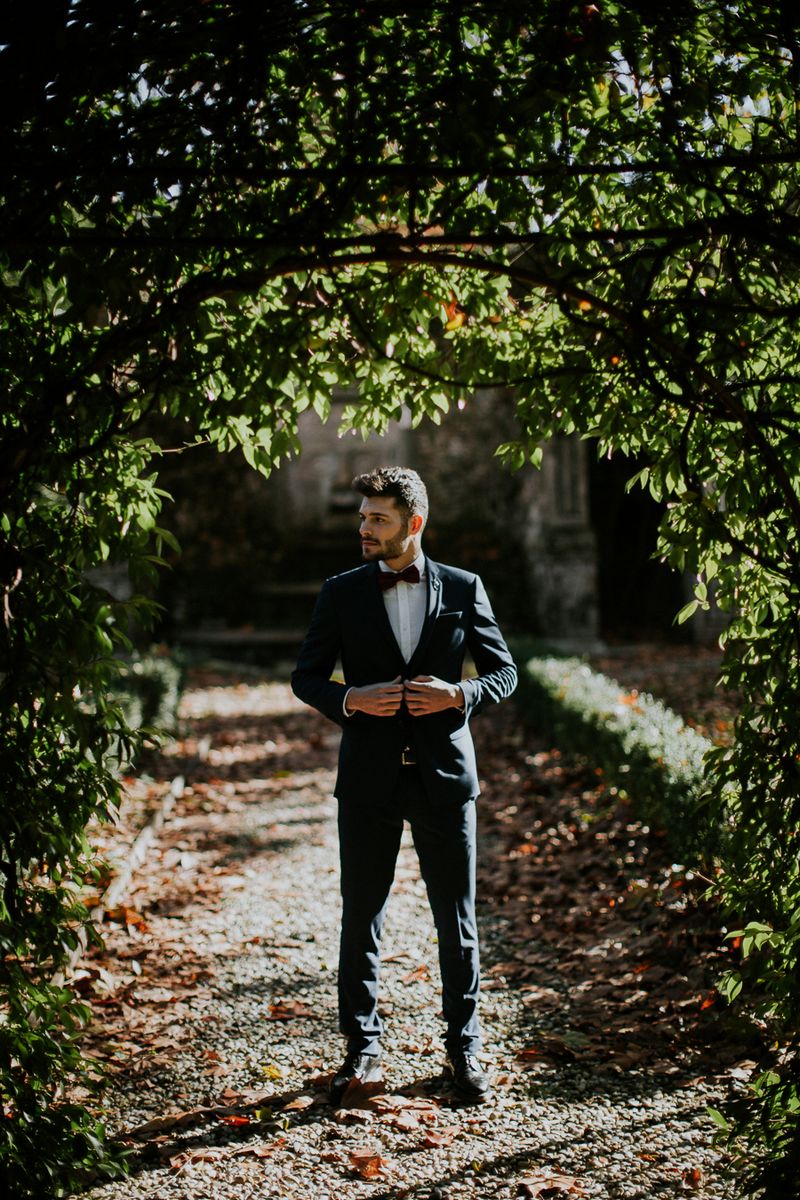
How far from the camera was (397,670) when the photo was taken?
4.04 m

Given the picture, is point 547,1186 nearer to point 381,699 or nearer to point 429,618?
point 381,699

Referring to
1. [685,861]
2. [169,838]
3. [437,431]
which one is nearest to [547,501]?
[437,431]

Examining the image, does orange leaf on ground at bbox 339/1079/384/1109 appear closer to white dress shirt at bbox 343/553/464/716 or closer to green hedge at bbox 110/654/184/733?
white dress shirt at bbox 343/553/464/716

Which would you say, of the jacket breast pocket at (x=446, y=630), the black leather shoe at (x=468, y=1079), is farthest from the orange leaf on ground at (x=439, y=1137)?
the jacket breast pocket at (x=446, y=630)

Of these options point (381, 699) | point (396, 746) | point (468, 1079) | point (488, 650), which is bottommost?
point (468, 1079)

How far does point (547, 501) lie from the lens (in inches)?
711

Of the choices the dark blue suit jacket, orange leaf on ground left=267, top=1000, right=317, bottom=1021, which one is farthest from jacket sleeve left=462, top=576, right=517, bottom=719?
orange leaf on ground left=267, top=1000, right=317, bottom=1021

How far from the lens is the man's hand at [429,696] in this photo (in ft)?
12.5

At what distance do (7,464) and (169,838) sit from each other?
5.39 m

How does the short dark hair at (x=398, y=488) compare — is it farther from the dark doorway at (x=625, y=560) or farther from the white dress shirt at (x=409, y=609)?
the dark doorway at (x=625, y=560)

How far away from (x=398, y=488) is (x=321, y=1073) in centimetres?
237

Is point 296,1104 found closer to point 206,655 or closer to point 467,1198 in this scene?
point 467,1198

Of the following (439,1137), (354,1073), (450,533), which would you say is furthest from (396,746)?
(450,533)

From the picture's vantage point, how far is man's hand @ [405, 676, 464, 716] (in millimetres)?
3824
